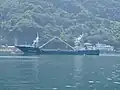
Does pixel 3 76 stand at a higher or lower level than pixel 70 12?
lower

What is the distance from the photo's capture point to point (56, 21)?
148875mm

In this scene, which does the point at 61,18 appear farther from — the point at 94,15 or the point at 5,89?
the point at 5,89

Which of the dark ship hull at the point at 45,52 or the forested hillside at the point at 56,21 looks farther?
the forested hillside at the point at 56,21

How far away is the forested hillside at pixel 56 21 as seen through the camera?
452 ft

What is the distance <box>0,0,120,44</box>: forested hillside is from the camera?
452 feet

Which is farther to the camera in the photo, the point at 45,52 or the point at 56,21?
the point at 56,21

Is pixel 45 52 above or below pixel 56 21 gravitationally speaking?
below

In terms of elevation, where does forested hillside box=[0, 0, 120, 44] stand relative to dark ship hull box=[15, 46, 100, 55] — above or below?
above

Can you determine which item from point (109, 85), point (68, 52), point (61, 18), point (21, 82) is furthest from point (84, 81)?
point (61, 18)

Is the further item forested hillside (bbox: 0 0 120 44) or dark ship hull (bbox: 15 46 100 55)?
forested hillside (bbox: 0 0 120 44)

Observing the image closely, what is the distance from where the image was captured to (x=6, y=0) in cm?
15162

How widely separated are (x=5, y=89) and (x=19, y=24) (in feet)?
341

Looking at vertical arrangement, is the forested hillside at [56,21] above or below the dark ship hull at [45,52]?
above

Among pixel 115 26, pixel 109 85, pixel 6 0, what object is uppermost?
pixel 6 0
